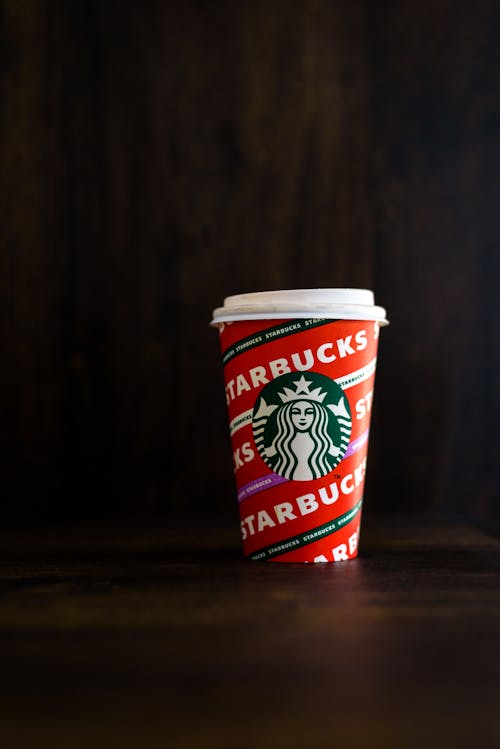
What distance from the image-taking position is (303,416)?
2.98 feet

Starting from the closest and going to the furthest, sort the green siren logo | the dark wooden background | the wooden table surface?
the wooden table surface
the green siren logo
the dark wooden background

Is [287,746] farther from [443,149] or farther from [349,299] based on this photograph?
[443,149]

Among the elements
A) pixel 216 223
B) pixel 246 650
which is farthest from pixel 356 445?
pixel 216 223

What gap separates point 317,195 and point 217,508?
54 centimetres

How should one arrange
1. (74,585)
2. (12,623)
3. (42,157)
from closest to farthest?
(12,623) < (74,585) < (42,157)

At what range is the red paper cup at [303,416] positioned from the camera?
91cm

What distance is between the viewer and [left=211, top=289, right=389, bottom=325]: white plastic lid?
35.9 inches

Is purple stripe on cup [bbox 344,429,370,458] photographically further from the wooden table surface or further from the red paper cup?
the wooden table surface

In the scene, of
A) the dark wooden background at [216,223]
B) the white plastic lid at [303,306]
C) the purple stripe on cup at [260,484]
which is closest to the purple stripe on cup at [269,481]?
the purple stripe on cup at [260,484]

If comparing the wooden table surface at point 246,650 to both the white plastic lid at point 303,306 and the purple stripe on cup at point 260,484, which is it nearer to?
the purple stripe on cup at point 260,484

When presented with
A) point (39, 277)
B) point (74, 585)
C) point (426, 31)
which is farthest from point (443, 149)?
point (74, 585)

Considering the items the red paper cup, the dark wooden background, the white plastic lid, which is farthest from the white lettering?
the dark wooden background

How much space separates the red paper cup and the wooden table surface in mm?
46

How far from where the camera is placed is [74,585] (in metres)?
0.79
